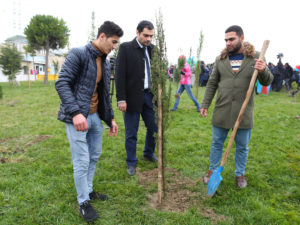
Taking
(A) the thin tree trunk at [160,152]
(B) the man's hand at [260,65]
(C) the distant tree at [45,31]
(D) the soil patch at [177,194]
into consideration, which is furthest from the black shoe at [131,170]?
(C) the distant tree at [45,31]

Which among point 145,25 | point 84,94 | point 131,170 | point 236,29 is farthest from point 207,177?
point 145,25

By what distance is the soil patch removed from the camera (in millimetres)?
2852

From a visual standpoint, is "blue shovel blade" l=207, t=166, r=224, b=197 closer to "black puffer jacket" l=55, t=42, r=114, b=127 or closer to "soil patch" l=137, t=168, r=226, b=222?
"soil patch" l=137, t=168, r=226, b=222

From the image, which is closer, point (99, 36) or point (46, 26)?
point (99, 36)

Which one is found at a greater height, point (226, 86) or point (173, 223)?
point (226, 86)

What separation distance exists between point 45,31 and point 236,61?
25.9 metres

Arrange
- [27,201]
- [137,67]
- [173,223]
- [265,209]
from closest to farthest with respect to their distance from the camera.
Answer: [173,223], [265,209], [27,201], [137,67]

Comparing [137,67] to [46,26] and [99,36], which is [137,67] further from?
[46,26]

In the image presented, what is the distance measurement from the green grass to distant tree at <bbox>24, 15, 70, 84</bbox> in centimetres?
2126

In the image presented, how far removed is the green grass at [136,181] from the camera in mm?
2709

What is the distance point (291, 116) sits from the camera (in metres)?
8.41

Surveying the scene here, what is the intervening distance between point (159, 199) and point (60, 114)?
1.65 m

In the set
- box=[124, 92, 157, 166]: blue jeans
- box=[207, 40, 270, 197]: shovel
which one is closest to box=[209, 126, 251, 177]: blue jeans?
box=[207, 40, 270, 197]: shovel

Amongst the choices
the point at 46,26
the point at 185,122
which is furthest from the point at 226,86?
the point at 46,26
